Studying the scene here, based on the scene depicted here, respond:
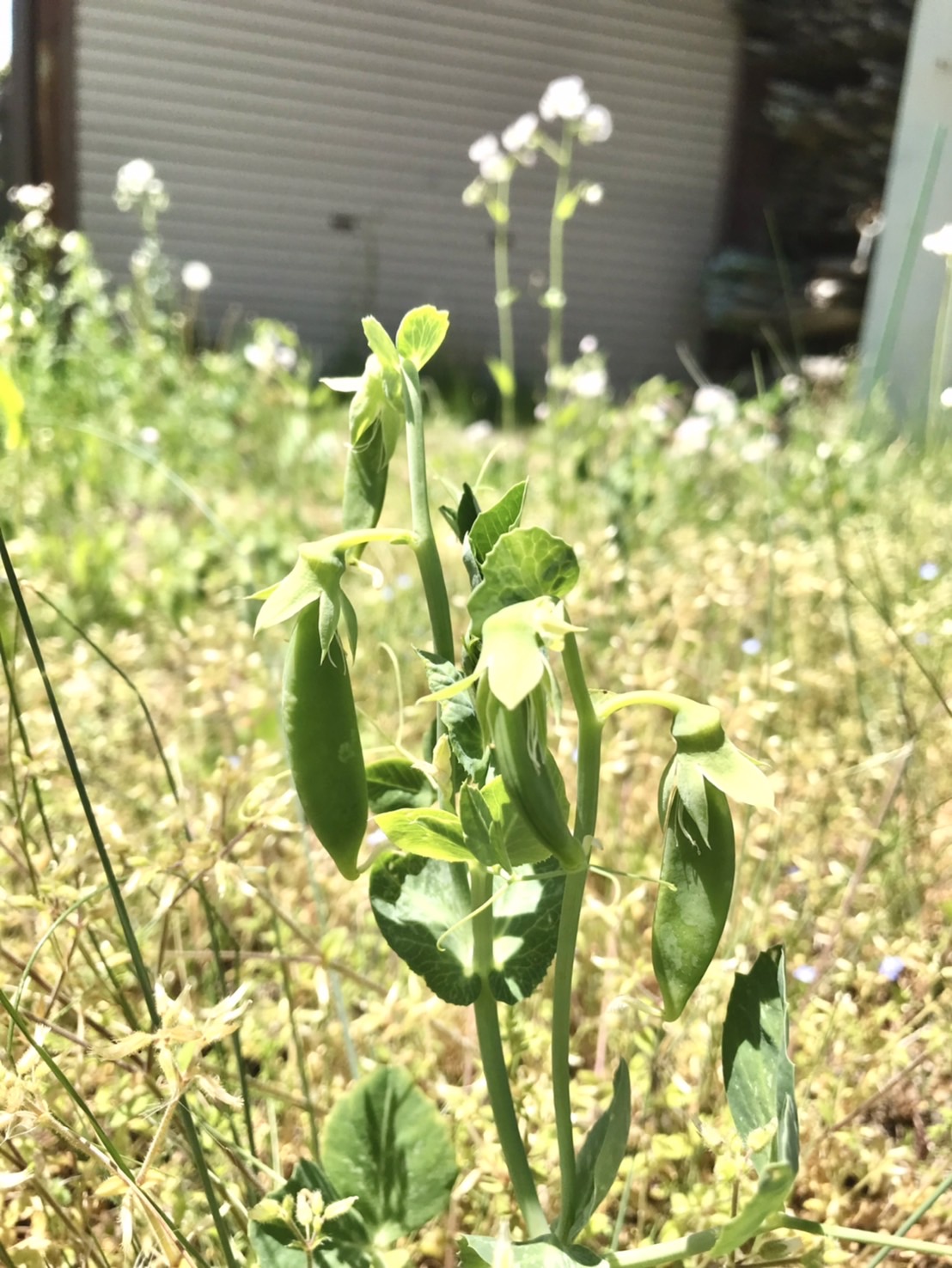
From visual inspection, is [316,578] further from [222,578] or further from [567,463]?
[567,463]

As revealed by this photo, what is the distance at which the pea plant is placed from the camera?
37 centimetres

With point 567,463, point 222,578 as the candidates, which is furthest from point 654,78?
point 222,578

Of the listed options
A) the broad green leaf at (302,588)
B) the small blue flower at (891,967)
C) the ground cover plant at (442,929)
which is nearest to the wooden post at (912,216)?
the ground cover plant at (442,929)

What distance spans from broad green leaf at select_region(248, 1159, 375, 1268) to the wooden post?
6.63 ft

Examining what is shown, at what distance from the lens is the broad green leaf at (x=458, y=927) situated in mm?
487

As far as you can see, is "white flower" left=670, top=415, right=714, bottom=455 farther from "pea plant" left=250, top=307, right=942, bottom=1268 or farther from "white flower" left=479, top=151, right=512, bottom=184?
"pea plant" left=250, top=307, right=942, bottom=1268

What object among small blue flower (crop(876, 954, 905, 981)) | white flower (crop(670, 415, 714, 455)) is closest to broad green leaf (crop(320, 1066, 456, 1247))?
small blue flower (crop(876, 954, 905, 981))

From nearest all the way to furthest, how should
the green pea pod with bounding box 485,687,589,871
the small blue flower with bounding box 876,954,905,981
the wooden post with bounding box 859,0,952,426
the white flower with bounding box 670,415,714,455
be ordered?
the green pea pod with bounding box 485,687,589,871 → the small blue flower with bounding box 876,954,905,981 → the white flower with bounding box 670,415,714,455 → the wooden post with bounding box 859,0,952,426

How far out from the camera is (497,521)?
41cm

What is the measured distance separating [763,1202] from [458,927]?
0.17 m

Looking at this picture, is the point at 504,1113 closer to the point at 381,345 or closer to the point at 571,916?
the point at 571,916

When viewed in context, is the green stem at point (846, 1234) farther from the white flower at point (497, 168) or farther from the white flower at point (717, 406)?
the white flower at point (717, 406)

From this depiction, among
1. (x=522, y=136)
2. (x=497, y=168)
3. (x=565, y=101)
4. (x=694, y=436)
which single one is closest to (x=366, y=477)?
(x=497, y=168)

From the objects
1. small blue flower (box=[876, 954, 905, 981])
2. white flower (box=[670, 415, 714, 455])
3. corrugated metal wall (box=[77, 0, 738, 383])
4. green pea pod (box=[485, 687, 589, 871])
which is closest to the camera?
green pea pod (box=[485, 687, 589, 871])
